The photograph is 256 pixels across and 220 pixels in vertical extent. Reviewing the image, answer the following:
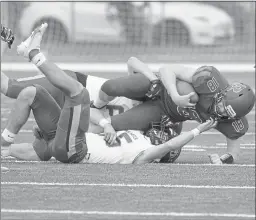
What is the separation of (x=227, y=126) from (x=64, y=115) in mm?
1481

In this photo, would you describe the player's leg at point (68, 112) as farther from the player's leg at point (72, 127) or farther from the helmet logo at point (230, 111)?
the helmet logo at point (230, 111)

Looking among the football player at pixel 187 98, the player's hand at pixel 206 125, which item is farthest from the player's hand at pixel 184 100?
the player's hand at pixel 206 125

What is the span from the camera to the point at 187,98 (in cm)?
870

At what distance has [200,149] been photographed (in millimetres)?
10211

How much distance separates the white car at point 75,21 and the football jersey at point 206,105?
9066mm

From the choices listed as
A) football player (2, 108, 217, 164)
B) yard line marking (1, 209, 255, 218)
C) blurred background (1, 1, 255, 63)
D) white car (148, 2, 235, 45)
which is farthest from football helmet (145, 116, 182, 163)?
white car (148, 2, 235, 45)

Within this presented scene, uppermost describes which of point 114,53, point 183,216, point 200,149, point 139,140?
point 183,216

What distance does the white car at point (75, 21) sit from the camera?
18.0 meters

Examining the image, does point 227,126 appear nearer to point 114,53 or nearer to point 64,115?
point 64,115

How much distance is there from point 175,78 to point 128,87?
1.33 ft

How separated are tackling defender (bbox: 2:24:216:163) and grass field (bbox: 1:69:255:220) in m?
0.12

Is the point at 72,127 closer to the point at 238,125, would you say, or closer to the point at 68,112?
the point at 68,112

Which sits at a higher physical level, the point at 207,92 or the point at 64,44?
the point at 207,92

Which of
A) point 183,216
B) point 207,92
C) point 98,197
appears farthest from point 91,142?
point 183,216
